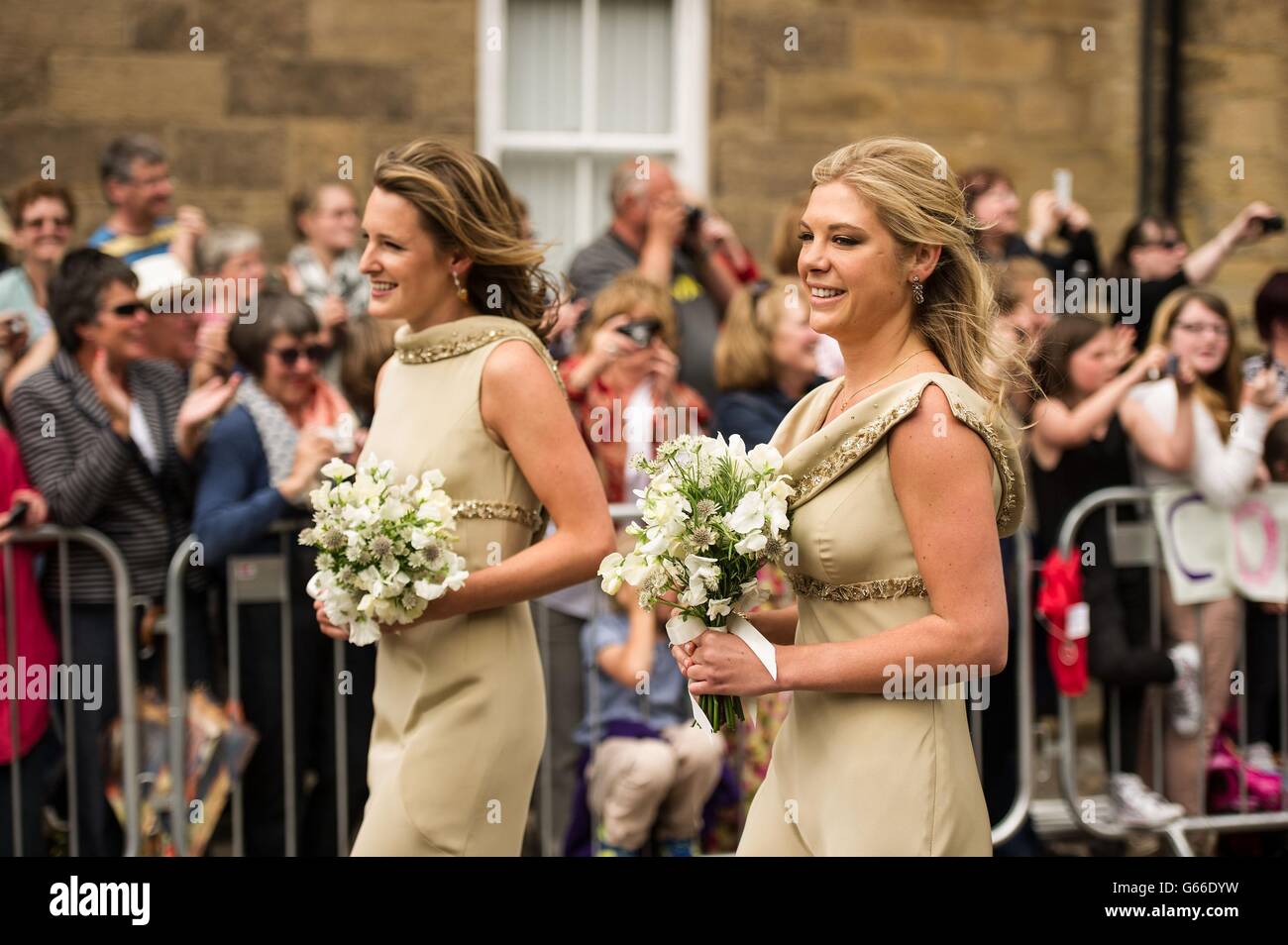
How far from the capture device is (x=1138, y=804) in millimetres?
6598

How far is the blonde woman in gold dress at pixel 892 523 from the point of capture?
329 centimetres

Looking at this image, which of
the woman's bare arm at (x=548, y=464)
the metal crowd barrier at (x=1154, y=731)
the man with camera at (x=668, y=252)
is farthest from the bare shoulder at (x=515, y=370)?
the man with camera at (x=668, y=252)

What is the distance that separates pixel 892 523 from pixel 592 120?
7244mm

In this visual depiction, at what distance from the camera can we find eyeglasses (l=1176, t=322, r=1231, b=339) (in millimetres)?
6914

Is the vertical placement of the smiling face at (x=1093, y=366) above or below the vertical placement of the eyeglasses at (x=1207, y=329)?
below

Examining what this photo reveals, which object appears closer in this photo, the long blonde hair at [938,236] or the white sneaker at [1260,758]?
the long blonde hair at [938,236]

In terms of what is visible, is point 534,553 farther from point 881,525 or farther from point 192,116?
point 192,116

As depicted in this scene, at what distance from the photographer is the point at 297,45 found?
9.63 m

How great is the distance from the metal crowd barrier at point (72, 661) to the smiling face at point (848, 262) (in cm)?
336

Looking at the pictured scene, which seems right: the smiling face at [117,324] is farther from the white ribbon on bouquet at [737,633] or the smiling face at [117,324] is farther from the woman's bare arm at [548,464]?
the white ribbon on bouquet at [737,633]

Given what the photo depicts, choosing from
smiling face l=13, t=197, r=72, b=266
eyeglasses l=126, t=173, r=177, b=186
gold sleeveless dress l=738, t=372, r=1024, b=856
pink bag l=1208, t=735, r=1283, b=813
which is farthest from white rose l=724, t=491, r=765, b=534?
eyeglasses l=126, t=173, r=177, b=186

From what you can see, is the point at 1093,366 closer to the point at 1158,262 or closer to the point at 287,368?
the point at 1158,262
